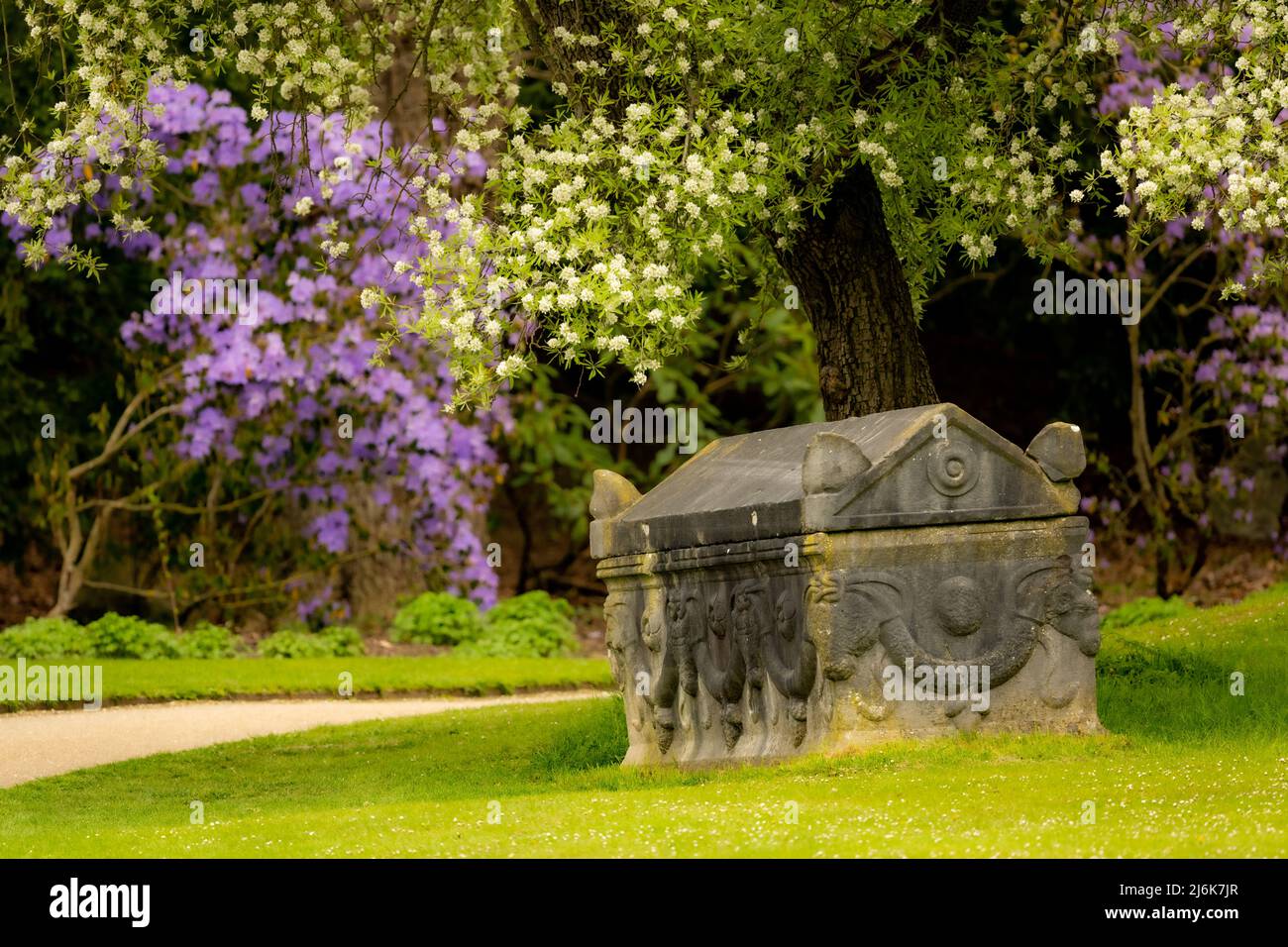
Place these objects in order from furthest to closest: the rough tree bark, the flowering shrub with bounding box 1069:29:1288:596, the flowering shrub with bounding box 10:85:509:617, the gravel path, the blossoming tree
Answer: the flowering shrub with bounding box 1069:29:1288:596, the flowering shrub with bounding box 10:85:509:617, the gravel path, the rough tree bark, the blossoming tree

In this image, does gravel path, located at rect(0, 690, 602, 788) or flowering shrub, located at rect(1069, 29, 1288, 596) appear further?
flowering shrub, located at rect(1069, 29, 1288, 596)

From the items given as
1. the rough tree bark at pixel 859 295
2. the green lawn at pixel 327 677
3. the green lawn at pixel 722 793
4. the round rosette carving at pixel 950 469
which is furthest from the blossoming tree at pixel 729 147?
the green lawn at pixel 327 677

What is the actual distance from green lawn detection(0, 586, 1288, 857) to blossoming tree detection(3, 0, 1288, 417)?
2053mm

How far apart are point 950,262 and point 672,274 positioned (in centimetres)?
1235

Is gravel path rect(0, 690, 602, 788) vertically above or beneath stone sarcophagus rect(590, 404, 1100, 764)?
beneath

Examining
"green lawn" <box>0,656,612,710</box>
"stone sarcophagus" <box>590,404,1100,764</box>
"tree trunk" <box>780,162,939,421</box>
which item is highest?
"tree trunk" <box>780,162,939,421</box>

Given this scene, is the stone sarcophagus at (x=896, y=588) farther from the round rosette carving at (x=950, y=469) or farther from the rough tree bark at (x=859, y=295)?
the rough tree bark at (x=859, y=295)

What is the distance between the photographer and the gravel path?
1143 centimetres

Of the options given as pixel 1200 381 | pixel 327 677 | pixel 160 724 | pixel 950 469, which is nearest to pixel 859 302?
pixel 950 469

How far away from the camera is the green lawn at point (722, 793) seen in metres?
6.77

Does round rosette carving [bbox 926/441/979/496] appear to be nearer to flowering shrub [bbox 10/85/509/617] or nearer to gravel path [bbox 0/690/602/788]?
gravel path [bbox 0/690/602/788]

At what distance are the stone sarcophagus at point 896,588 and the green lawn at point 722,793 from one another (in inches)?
9.4

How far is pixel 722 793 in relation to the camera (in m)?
8.05

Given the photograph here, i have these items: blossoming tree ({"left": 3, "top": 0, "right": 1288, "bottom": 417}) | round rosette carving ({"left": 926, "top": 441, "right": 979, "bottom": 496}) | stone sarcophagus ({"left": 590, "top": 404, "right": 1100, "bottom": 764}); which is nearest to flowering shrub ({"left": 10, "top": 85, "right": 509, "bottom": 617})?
blossoming tree ({"left": 3, "top": 0, "right": 1288, "bottom": 417})
